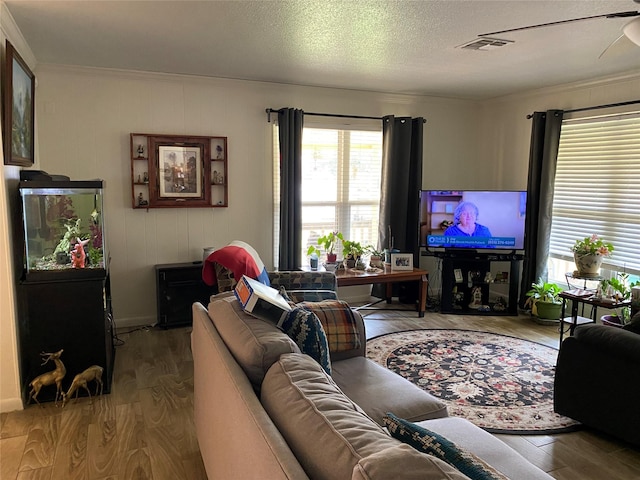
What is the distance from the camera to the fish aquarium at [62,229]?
302 cm

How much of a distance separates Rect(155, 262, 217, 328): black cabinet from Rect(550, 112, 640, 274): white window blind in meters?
3.58

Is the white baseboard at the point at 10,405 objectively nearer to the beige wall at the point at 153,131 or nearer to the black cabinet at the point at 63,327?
the black cabinet at the point at 63,327

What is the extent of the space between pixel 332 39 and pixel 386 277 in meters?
2.34

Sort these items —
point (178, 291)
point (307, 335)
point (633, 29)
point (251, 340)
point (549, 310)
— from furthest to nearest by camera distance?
1. point (549, 310)
2. point (178, 291)
3. point (633, 29)
4. point (307, 335)
5. point (251, 340)

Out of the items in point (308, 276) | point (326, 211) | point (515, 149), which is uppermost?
point (515, 149)

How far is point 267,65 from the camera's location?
4191 millimetres

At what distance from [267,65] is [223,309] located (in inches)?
107

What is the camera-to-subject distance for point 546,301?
4836 millimetres

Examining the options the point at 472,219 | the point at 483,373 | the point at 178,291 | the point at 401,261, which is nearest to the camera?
the point at 483,373

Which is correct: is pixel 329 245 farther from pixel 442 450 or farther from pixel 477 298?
pixel 442 450

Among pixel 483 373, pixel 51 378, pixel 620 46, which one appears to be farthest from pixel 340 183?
pixel 51 378

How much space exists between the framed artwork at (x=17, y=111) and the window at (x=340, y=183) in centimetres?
225

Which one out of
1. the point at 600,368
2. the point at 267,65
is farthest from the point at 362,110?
the point at 600,368

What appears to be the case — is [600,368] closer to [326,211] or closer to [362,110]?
[326,211]
